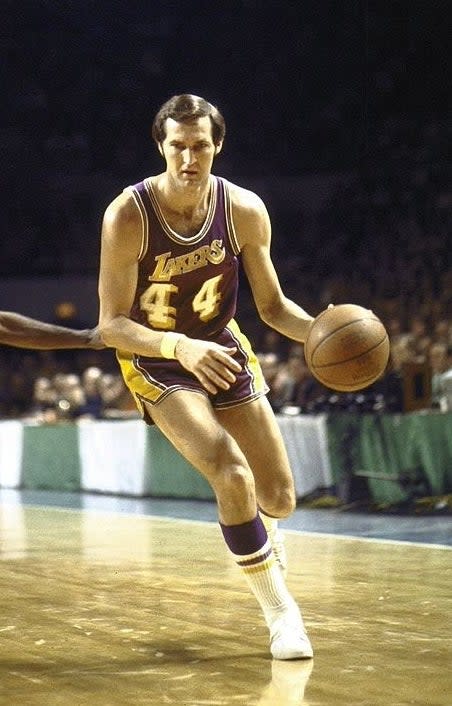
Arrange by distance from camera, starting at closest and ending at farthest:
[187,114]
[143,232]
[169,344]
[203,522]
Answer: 1. [169,344]
2. [187,114]
3. [143,232]
4. [203,522]

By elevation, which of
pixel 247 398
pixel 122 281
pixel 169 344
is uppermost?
pixel 122 281

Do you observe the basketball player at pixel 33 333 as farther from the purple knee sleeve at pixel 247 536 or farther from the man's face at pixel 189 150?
the purple knee sleeve at pixel 247 536

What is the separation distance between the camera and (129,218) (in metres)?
5.00

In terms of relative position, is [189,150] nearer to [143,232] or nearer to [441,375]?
[143,232]

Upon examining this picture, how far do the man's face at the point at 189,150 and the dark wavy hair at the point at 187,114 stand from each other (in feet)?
0.06

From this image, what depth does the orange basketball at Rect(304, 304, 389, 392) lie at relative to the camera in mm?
4980

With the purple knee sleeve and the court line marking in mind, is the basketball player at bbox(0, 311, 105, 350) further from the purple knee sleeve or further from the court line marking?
the court line marking

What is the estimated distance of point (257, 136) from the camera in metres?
25.7

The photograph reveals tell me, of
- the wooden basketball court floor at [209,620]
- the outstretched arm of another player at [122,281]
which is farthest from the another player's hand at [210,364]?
the wooden basketball court floor at [209,620]

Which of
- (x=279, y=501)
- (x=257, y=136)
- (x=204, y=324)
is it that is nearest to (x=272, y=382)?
(x=279, y=501)

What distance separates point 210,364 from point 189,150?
0.84m

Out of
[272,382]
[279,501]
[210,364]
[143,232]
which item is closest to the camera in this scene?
[210,364]

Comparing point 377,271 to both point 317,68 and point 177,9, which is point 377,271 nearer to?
point 317,68

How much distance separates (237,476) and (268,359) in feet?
32.7
